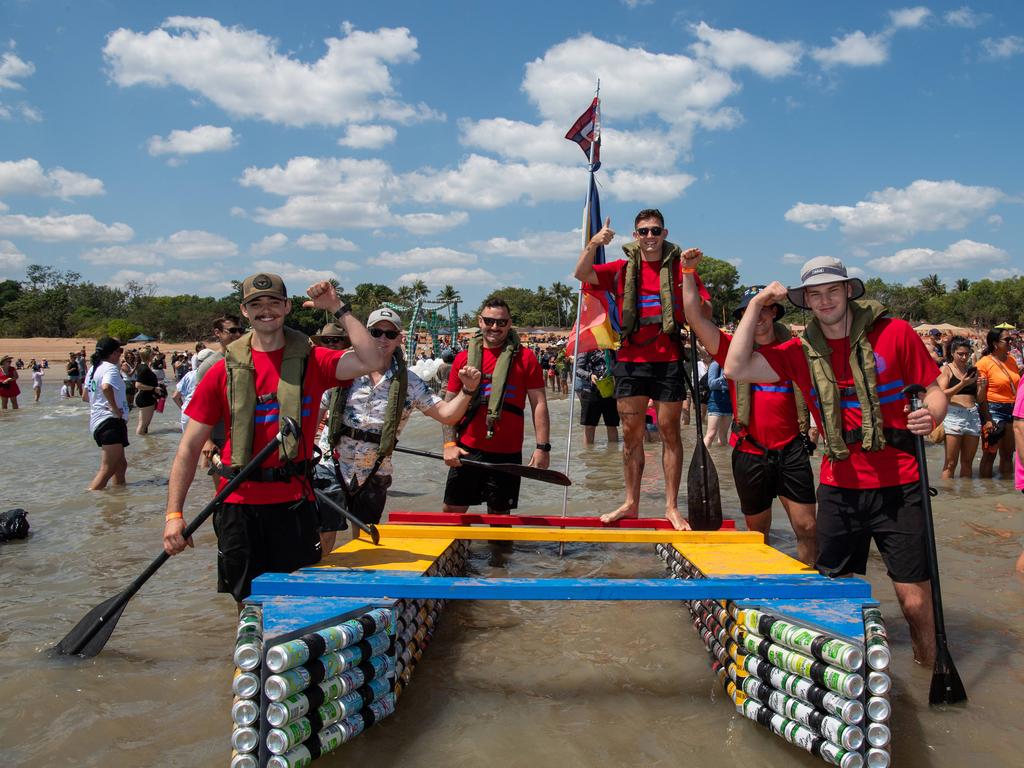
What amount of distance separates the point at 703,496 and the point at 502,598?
2.68 m

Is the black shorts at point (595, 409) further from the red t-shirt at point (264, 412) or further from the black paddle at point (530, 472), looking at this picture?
the red t-shirt at point (264, 412)

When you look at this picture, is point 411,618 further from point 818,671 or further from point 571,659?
point 818,671

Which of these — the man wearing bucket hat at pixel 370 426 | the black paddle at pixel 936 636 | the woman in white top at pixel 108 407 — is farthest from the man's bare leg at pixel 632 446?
the woman in white top at pixel 108 407

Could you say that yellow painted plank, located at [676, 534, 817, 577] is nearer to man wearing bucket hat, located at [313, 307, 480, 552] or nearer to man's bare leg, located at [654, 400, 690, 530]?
man's bare leg, located at [654, 400, 690, 530]

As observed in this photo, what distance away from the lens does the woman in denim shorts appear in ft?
31.5

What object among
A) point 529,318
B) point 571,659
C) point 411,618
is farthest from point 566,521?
point 529,318

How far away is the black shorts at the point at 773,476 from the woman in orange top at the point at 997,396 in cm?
601

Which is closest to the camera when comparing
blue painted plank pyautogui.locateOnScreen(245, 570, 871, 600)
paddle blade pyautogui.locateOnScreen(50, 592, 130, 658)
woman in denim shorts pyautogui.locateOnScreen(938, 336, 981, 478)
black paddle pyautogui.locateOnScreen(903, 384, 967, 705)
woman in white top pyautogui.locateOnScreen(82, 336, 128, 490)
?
blue painted plank pyautogui.locateOnScreen(245, 570, 871, 600)

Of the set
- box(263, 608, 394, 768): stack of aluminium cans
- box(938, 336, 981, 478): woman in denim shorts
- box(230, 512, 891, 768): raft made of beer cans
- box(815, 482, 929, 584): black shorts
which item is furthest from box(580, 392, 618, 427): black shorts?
box(263, 608, 394, 768): stack of aluminium cans

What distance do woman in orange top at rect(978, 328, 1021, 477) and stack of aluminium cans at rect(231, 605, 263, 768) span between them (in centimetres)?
966

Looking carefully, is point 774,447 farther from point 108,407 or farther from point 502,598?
point 108,407

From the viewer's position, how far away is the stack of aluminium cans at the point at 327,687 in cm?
285

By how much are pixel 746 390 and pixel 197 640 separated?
3.91 m

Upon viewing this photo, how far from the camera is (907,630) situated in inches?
183
